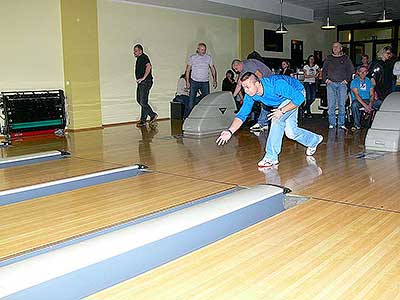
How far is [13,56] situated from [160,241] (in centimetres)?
566

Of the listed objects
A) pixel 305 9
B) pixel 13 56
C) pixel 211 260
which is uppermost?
pixel 305 9

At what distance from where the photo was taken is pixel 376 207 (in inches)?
116

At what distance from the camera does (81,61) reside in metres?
7.69

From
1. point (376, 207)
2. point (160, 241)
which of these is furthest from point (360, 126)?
point (160, 241)

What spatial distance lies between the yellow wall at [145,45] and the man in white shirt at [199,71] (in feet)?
5.00

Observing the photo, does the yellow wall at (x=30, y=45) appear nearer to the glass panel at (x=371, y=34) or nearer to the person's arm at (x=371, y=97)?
the person's arm at (x=371, y=97)

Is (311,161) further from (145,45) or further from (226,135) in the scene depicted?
(145,45)

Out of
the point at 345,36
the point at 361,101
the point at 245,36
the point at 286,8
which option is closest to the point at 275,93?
the point at 361,101

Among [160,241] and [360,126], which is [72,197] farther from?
[360,126]

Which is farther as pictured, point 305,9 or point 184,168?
point 305,9

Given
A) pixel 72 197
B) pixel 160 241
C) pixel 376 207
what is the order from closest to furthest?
1. pixel 160 241
2. pixel 376 207
3. pixel 72 197

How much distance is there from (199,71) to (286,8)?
4087 millimetres

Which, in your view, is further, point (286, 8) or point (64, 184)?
point (286, 8)

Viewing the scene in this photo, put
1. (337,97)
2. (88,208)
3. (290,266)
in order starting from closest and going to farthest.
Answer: (290,266) < (88,208) < (337,97)
